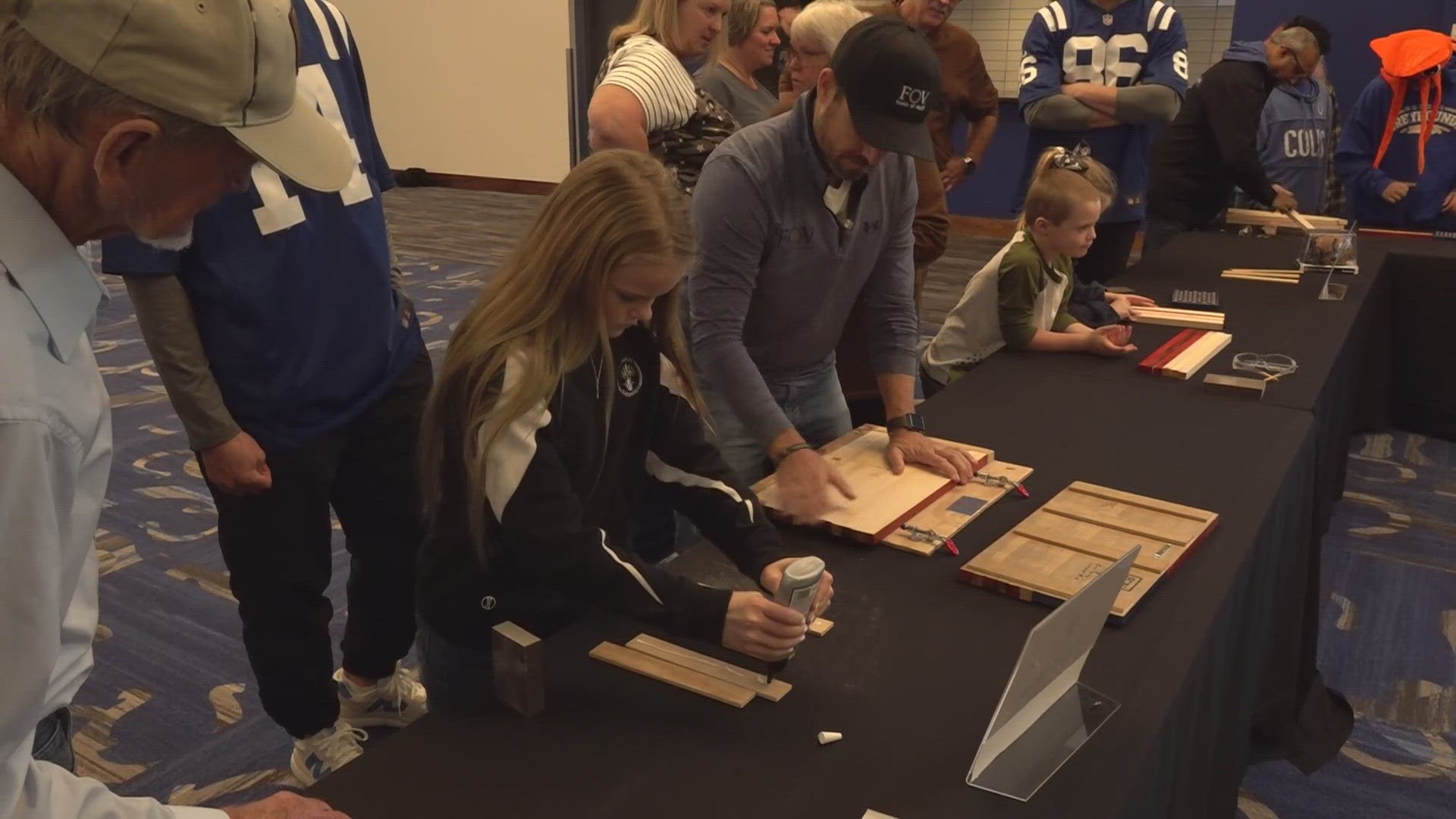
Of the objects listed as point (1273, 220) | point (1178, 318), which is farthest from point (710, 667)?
point (1273, 220)

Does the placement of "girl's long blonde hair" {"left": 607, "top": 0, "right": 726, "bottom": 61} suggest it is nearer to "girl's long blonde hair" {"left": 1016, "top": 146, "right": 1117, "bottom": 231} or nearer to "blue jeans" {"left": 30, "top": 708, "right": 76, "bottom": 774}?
"girl's long blonde hair" {"left": 1016, "top": 146, "right": 1117, "bottom": 231}

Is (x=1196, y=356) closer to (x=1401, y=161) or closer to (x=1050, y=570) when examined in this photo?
(x=1050, y=570)

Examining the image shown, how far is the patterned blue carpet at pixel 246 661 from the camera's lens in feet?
6.34

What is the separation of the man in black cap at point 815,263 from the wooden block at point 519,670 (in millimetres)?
496

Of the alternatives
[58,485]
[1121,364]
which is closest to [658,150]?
[1121,364]

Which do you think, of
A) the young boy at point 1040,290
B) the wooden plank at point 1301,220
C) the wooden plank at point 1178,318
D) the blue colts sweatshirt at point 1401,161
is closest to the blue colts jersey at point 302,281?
the young boy at point 1040,290

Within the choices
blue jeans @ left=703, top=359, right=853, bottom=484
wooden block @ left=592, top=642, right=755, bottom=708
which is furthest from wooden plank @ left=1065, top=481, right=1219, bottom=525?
wooden block @ left=592, top=642, right=755, bottom=708

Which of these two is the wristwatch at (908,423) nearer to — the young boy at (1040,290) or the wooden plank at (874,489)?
the wooden plank at (874,489)

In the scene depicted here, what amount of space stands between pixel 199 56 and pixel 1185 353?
1986mm

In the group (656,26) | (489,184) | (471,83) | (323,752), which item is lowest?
(489,184)

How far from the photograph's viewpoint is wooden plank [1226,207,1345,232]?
11.7 ft

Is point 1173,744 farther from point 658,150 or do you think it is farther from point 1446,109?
point 1446,109

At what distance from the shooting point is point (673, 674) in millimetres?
1066

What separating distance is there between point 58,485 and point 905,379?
4.49 ft
